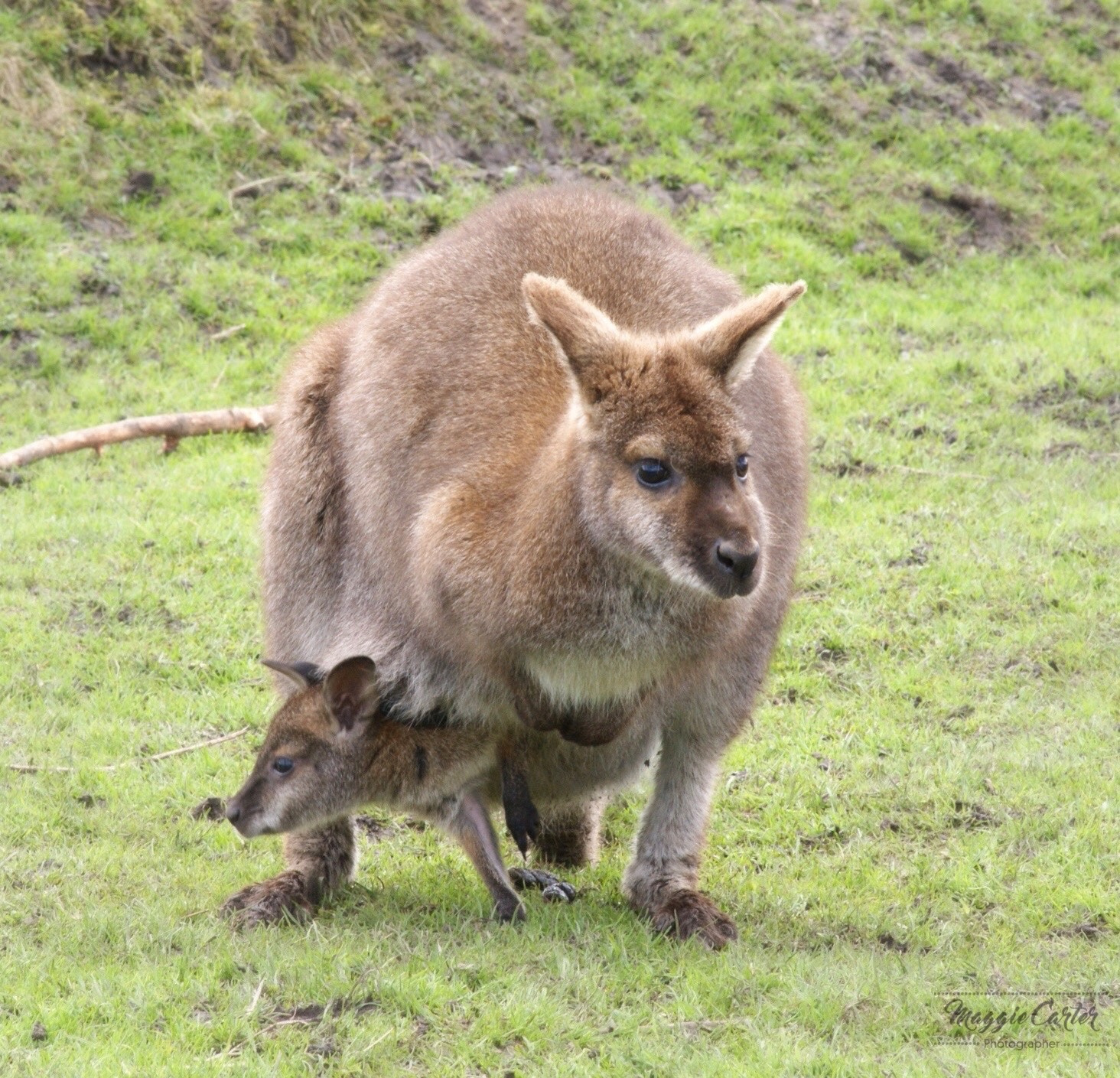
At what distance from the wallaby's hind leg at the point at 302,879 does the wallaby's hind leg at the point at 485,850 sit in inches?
16.2

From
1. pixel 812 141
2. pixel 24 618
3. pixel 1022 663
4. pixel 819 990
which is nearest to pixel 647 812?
pixel 819 990

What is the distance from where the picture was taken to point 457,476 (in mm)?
4922

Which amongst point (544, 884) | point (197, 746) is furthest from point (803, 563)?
point (197, 746)

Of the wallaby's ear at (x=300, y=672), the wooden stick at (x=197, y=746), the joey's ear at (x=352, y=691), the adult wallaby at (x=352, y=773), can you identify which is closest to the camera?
the joey's ear at (x=352, y=691)

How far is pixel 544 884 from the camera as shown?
566 centimetres

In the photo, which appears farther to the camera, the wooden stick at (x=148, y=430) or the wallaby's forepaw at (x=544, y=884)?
the wooden stick at (x=148, y=430)

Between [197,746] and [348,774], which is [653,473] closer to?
[348,774]

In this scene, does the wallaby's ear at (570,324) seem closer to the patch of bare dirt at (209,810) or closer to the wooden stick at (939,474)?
the patch of bare dirt at (209,810)

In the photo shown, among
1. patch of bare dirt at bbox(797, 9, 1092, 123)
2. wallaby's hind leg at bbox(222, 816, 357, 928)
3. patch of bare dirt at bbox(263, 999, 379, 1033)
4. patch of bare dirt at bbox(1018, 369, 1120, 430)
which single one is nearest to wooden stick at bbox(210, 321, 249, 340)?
patch of bare dirt at bbox(1018, 369, 1120, 430)

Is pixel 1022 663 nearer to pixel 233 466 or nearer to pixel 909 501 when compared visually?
pixel 909 501

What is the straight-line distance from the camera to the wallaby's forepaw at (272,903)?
16.8 ft

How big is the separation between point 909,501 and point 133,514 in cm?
404

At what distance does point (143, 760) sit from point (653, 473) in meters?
2.98
